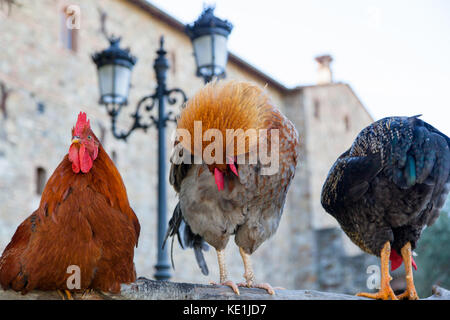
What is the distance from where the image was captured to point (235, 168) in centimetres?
208

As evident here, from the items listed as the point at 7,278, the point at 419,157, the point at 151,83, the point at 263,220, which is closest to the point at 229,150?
the point at 263,220

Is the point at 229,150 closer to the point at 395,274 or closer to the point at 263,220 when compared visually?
the point at 263,220

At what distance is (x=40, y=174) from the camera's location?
9781 millimetres

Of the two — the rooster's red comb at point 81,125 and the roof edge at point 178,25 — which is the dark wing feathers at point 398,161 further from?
the roof edge at point 178,25

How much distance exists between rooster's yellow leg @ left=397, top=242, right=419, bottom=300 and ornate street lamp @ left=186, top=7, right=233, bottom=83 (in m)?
2.90

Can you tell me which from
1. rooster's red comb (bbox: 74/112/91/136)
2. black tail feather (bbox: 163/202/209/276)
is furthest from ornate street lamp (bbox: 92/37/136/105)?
rooster's red comb (bbox: 74/112/91/136)

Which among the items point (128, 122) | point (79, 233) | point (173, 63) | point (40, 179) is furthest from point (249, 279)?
point (173, 63)

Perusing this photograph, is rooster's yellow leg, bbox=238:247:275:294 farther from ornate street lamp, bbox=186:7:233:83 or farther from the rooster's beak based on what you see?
ornate street lamp, bbox=186:7:233:83

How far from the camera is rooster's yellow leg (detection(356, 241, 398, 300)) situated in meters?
1.92

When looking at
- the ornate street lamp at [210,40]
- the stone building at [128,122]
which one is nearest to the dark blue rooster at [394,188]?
the ornate street lamp at [210,40]

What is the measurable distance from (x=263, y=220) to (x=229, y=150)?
0.46m

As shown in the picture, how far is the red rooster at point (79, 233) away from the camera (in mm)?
1758

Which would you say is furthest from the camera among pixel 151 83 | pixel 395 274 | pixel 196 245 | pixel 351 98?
pixel 351 98

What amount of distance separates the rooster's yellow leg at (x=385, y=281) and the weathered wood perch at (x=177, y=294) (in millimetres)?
149
